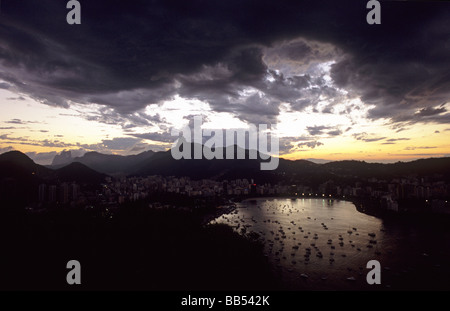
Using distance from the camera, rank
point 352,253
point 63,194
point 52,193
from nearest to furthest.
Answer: point 352,253, point 52,193, point 63,194

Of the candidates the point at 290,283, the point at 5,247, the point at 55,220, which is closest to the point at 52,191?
the point at 55,220

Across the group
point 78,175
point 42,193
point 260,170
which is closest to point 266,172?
point 260,170

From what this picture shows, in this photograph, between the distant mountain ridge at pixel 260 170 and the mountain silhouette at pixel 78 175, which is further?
the distant mountain ridge at pixel 260 170

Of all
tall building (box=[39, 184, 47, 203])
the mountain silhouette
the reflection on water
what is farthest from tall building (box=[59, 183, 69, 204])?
the mountain silhouette

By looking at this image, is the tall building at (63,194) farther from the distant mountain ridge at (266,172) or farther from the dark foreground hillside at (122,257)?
the distant mountain ridge at (266,172)

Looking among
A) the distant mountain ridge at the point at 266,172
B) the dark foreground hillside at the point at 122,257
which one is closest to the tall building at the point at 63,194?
the dark foreground hillside at the point at 122,257

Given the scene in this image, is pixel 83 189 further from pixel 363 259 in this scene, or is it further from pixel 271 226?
pixel 363 259

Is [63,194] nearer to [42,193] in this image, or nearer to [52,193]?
[52,193]

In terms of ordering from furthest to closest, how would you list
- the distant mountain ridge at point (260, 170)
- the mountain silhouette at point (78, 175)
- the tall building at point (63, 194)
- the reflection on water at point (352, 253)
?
the distant mountain ridge at point (260, 170)
the mountain silhouette at point (78, 175)
the tall building at point (63, 194)
the reflection on water at point (352, 253)
